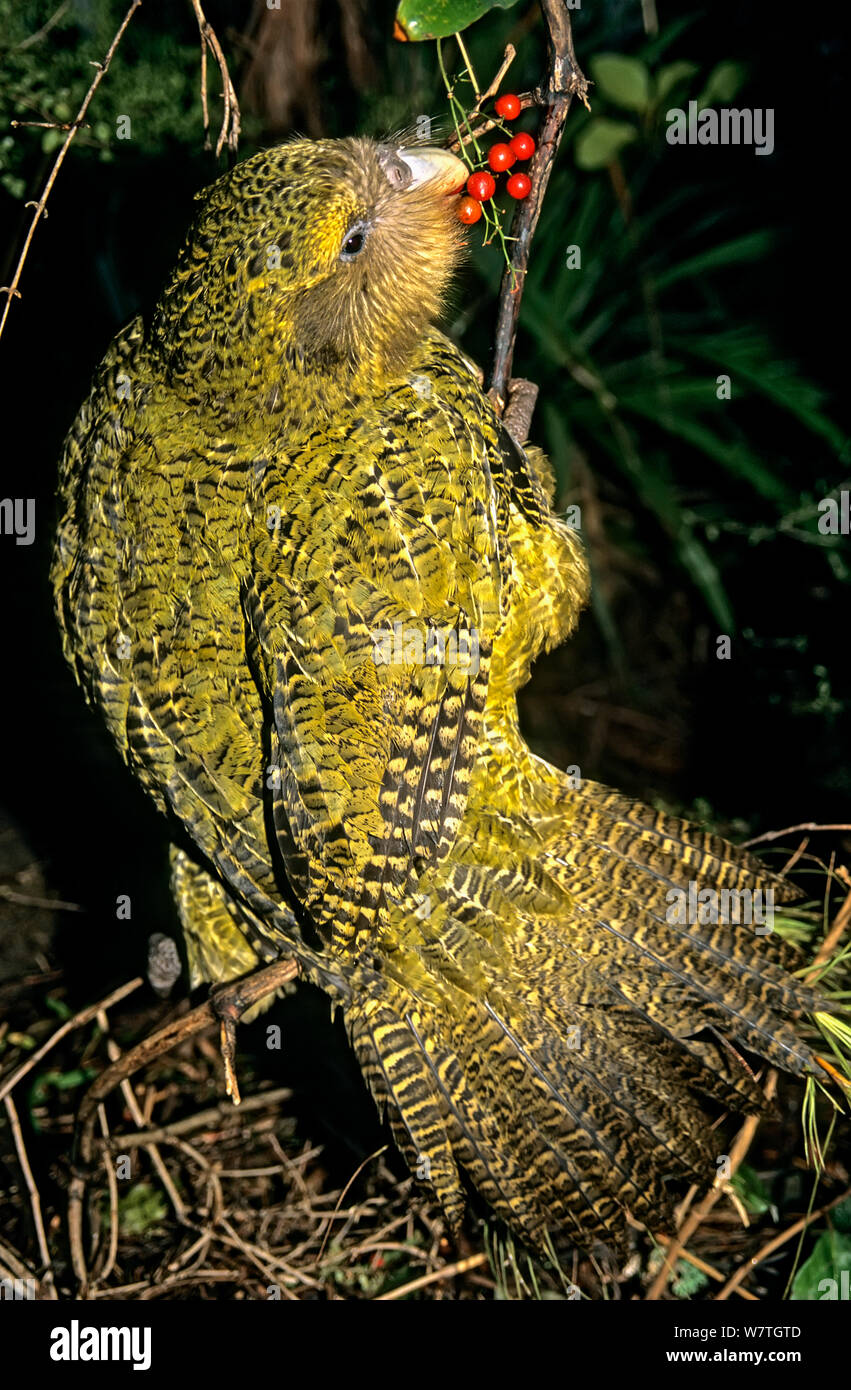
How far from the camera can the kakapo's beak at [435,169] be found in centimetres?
241

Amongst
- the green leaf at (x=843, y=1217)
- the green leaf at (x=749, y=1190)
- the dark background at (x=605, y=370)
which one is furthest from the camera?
the dark background at (x=605, y=370)

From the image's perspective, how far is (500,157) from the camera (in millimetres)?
2348

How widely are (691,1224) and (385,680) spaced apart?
1.47 m

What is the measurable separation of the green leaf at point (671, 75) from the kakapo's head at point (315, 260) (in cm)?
173

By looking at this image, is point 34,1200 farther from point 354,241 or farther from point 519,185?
point 519,185

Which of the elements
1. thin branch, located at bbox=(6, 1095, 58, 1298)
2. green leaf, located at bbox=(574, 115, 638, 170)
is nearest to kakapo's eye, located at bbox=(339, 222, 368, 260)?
green leaf, located at bbox=(574, 115, 638, 170)

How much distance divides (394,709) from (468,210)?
1156 mm

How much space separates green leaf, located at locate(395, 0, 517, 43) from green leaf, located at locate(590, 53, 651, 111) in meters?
2.04

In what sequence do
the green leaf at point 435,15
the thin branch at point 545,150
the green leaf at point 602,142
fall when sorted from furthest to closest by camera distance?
the green leaf at point 602,142
the thin branch at point 545,150
the green leaf at point 435,15

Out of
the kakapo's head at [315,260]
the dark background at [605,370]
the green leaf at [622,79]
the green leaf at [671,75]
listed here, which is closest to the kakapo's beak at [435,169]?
the kakapo's head at [315,260]

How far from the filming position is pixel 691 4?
4168 mm

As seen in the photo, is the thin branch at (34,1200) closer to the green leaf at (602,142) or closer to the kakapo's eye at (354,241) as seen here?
the kakapo's eye at (354,241)

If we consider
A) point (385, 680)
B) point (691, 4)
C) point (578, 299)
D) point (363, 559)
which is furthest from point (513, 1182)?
point (691, 4)

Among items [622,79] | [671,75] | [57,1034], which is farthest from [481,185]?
[57,1034]
